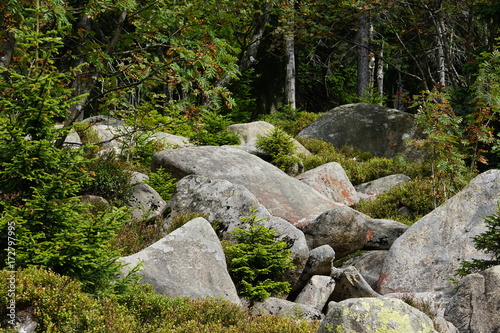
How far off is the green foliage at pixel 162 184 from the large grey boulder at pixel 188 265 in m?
3.55

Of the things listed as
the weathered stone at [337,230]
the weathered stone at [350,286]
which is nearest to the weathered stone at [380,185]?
the weathered stone at [337,230]

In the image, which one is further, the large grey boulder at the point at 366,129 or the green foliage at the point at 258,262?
the large grey boulder at the point at 366,129

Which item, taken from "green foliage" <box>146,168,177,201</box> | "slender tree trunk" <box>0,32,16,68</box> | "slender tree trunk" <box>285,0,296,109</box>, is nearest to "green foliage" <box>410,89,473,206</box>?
"green foliage" <box>146,168,177,201</box>

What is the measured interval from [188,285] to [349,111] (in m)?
13.2

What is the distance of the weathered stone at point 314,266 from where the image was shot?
765 cm

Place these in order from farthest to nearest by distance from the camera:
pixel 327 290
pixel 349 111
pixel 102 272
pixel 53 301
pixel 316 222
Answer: pixel 349 111 < pixel 316 222 < pixel 327 290 < pixel 102 272 < pixel 53 301

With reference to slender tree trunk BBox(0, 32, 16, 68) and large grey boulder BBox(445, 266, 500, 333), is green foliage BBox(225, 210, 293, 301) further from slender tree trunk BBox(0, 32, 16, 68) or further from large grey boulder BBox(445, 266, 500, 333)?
slender tree trunk BBox(0, 32, 16, 68)

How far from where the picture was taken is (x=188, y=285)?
6.14m

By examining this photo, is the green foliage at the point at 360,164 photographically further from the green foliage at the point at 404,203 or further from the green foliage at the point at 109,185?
the green foliage at the point at 109,185

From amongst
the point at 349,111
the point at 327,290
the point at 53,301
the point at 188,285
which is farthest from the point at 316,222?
the point at 349,111

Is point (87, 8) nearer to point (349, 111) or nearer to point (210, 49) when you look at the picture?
point (210, 49)

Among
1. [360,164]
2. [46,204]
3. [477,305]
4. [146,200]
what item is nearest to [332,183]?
[360,164]

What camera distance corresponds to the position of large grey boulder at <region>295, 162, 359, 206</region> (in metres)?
12.5

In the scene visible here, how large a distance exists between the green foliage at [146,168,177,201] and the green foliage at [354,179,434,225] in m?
4.63
